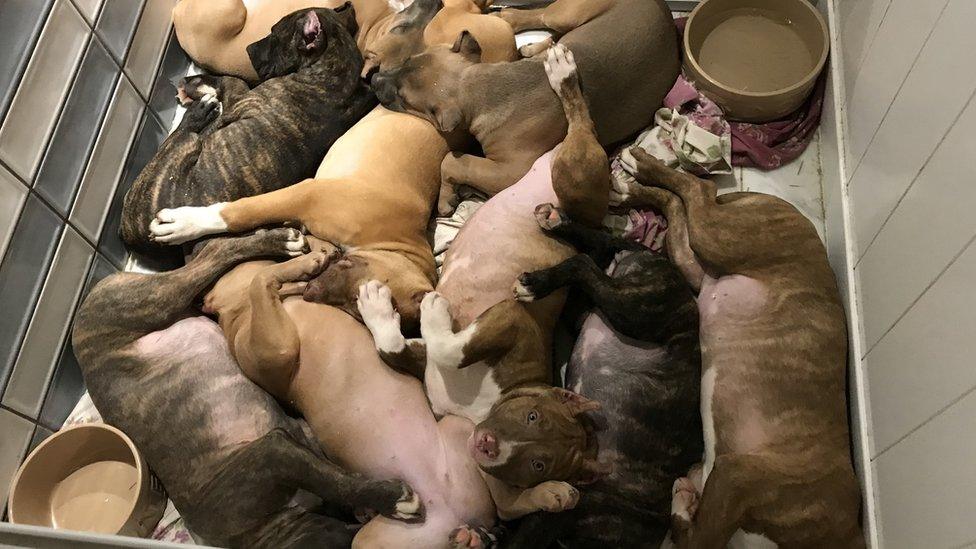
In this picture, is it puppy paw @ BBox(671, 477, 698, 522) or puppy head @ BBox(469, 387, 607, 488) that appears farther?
puppy paw @ BBox(671, 477, 698, 522)

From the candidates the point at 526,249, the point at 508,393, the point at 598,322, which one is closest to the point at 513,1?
the point at 526,249

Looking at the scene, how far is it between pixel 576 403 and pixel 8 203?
5.35 feet

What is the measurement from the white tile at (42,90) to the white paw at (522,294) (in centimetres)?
141

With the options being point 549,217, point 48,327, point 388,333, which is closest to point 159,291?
point 48,327

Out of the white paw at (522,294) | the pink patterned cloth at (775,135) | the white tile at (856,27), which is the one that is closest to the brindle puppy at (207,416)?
the white paw at (522,294)

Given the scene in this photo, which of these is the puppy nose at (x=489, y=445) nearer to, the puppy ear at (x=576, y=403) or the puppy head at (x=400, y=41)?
the puppy ear at (x=576, y=403)

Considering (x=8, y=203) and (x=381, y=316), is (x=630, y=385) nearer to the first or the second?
(x=381, y=316)

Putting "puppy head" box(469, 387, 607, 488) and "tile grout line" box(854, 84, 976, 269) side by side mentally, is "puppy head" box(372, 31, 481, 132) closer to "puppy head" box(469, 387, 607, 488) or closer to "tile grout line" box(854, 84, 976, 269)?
"puppy head" box(469, 387, 607, 488)

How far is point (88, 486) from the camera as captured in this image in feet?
6.91

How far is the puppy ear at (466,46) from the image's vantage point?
7.91 ft

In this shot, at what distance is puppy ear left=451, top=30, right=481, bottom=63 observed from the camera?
241cm

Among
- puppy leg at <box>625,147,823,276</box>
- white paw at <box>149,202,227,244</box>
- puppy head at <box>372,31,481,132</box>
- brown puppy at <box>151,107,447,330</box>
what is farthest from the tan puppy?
puppy leg at <box>625,147,823,276</box>

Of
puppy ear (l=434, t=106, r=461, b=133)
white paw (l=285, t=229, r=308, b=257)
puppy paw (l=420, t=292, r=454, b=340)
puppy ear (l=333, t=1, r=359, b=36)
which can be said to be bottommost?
puppy paw (l=420, t=292, r=454, b=340)

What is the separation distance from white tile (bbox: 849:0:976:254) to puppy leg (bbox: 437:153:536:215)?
1.01 meters
